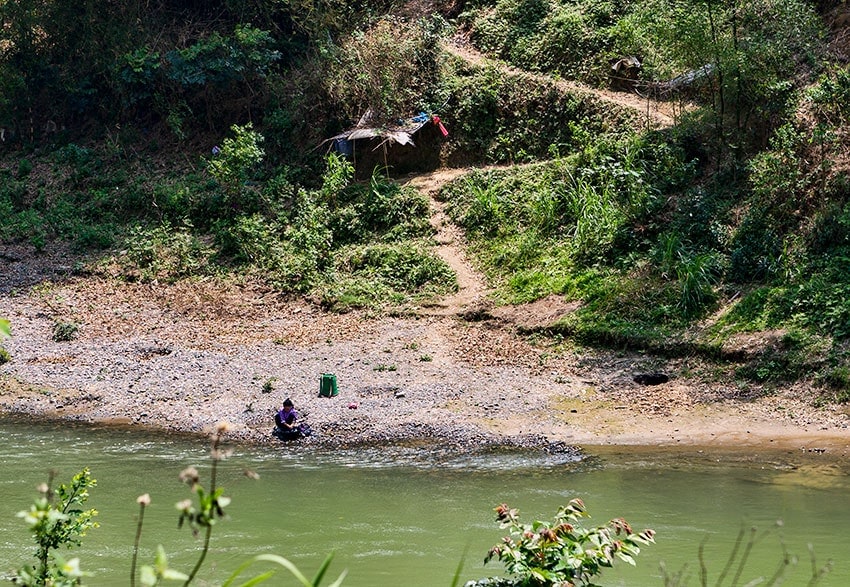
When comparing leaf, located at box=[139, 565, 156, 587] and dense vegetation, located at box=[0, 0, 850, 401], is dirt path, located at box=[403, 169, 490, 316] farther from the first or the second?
leaf, located at box=[139, 565, 156, 587]

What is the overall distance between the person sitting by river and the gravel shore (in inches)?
7.8

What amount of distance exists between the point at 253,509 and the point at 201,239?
33.7 ft

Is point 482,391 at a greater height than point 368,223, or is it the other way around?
point 368,223

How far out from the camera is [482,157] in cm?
2017

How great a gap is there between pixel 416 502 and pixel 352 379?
4.26m

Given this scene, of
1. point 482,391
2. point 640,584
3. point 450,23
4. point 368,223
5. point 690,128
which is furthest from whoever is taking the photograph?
point 450,23

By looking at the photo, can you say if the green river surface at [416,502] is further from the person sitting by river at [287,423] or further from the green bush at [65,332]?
the green bush at [65,332]

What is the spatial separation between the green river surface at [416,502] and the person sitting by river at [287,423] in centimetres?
36

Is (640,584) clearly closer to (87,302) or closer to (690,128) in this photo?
(690,128)

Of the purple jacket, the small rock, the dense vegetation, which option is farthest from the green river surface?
the dense vegetation

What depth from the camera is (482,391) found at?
1369 cm

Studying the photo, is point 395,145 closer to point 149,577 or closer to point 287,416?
point 287,416

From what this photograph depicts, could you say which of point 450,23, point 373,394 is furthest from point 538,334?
point 450,23

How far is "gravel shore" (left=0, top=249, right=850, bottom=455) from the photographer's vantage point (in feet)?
40.9
